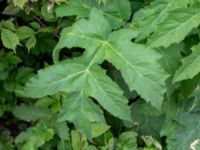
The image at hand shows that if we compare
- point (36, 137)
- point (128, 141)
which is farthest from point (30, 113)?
point (128, 141)

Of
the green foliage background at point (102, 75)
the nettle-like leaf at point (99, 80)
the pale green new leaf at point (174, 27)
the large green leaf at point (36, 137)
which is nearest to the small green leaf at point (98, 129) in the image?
the green foliage background at point (102, 75)

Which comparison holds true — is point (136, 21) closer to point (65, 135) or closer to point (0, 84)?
point (65, 135)

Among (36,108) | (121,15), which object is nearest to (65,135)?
(36,108)

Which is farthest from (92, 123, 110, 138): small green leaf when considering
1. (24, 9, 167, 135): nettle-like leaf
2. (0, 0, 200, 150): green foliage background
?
(24, 9, 167, 135): nettle-like leaf

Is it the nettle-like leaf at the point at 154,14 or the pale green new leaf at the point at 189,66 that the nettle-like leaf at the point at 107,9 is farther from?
the pale green new leaf at the point at 189,66

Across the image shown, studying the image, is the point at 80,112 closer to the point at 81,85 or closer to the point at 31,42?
the point at 81,85

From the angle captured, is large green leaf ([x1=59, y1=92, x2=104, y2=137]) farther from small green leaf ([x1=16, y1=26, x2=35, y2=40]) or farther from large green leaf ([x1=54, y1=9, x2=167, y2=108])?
small green leaf ([x1=16, y1=26, x2=35, y2=40])
